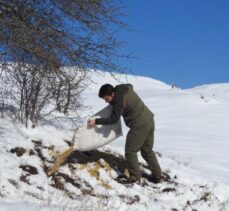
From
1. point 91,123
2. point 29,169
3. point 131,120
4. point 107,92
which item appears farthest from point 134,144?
point 29,169

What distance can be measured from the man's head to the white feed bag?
1.95 feet

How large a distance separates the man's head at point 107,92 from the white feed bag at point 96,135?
593 mm

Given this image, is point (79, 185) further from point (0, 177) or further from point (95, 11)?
point (95, 11)

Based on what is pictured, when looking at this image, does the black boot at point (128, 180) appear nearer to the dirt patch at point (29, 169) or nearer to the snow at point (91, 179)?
the snow at point (91, 179)

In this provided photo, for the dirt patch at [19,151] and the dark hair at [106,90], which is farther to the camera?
the dirt patch at [19,151]

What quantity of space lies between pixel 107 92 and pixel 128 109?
441mm

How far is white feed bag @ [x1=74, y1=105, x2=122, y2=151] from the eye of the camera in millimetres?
8664

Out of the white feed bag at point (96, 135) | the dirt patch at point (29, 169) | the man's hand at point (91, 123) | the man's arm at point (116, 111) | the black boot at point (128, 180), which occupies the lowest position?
the black boot at point (128, 180)

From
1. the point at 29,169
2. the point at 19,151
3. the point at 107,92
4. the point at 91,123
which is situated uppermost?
the point at 107,92

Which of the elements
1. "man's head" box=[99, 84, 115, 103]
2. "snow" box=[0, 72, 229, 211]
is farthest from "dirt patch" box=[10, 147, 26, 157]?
"man's head" box=[99, 84, 115, 103]

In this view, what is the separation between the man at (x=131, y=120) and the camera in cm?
824

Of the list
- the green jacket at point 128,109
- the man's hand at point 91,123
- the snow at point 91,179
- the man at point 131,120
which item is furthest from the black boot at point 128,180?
the man's hand at point 91,123

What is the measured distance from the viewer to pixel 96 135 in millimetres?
8750

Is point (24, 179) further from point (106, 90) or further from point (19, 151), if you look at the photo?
point (106, 90)
